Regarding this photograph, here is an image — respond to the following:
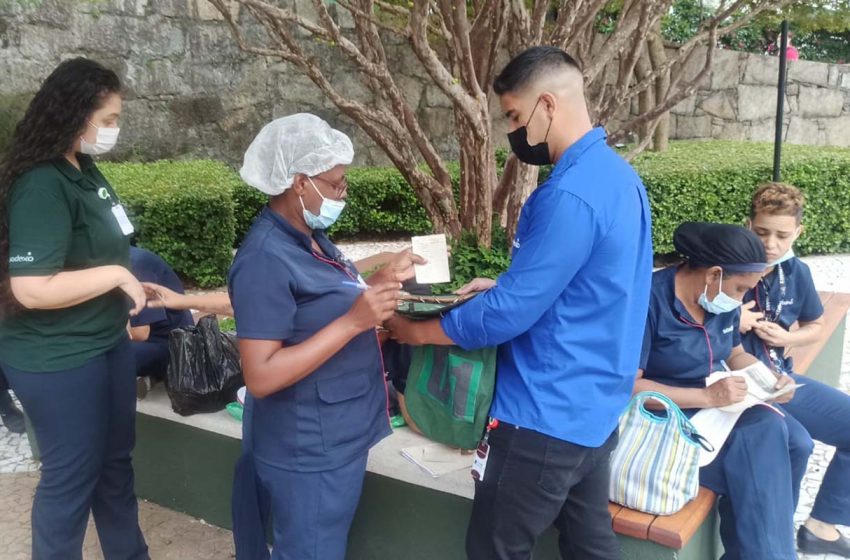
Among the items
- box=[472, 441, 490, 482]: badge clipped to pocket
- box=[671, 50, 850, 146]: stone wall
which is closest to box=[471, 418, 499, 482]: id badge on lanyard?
box=[472, 441, 490, 482]: badge clipped to pocket

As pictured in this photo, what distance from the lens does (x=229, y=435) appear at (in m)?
3.12

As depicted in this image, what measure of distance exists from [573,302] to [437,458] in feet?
3.70

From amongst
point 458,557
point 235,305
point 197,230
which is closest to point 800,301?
point 458,557

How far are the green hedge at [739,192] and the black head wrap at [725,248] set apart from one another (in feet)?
17.8

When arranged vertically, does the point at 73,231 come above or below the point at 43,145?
below

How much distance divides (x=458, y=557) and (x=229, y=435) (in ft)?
3.58

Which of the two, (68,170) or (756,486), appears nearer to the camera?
(68,170)

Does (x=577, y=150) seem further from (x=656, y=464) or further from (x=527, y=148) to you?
(x=656, y=464)

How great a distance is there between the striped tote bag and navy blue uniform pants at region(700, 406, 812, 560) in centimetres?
22

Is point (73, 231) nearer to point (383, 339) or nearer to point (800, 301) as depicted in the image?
point (383, 339)

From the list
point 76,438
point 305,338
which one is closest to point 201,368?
point 76,438

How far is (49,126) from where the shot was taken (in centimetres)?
235

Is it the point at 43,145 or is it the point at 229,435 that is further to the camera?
the point at 229,435

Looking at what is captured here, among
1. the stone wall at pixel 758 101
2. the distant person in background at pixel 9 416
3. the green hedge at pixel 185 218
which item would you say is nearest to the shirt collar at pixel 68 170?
the distant person in background at pixel 9 416
